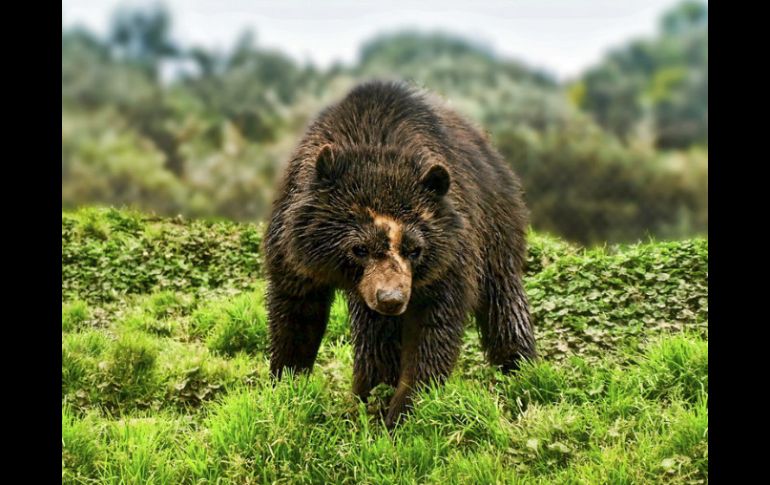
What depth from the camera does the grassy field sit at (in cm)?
302

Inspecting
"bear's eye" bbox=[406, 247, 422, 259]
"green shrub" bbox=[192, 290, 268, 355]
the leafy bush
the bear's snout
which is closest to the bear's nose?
the bear's snout

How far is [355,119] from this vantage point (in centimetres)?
379

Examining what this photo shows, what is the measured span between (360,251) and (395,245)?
0.52 ft

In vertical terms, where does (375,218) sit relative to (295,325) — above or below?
above

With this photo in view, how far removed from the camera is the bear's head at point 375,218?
10.7 ft

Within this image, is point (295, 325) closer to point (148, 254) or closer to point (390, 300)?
point (390, 300)

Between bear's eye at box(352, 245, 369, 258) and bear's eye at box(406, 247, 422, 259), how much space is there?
177mm

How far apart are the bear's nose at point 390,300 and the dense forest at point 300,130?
1.34 m

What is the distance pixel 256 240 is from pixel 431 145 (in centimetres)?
282

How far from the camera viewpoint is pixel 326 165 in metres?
3.46

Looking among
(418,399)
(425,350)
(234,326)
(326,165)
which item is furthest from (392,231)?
(234,326)

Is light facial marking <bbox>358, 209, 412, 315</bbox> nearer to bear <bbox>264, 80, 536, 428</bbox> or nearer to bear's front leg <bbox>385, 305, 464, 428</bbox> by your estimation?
bear <bbox>264, 80, 536, 428</bbox>
